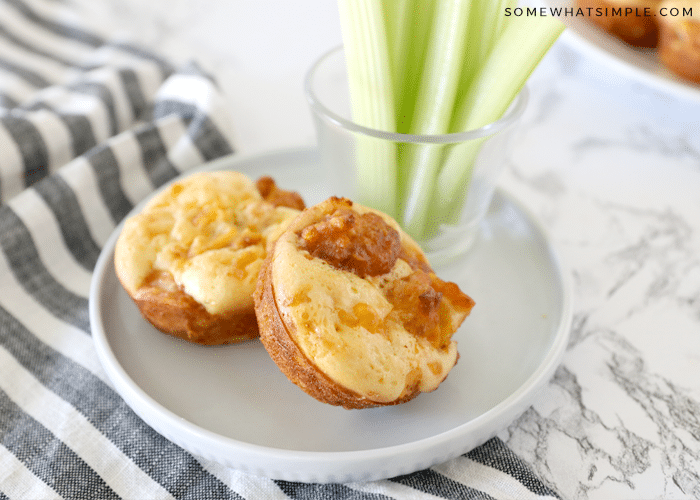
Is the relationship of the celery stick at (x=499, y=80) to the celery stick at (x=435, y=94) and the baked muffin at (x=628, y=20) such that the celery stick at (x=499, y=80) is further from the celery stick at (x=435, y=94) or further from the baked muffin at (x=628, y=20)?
the baked muffin at (x=628, y=20)

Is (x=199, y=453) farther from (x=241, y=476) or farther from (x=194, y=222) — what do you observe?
(x=194, y=222)

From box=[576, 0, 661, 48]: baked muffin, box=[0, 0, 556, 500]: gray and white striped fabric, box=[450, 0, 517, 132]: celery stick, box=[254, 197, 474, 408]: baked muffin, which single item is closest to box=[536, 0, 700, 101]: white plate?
box=[576, 0, 661, 48]: baked muffin

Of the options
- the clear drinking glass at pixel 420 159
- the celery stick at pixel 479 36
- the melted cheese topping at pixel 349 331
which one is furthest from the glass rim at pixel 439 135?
the melted cheese topping at pixel 349 331

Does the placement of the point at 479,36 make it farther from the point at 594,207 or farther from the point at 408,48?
the point at 594,207

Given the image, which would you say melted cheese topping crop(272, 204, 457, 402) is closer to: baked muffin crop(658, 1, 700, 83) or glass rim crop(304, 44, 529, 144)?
glass rim crop(304, 44, 529, 144)

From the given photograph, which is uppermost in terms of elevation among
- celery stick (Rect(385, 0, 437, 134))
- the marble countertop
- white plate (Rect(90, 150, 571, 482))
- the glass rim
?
celery stick (Rect(385, 0, 437, 134))

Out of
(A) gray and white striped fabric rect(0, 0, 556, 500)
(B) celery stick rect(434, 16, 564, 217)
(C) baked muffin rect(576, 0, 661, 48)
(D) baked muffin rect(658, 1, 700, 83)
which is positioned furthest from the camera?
(C) baked muffin rect(576, 0, 661, 48)
